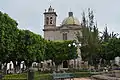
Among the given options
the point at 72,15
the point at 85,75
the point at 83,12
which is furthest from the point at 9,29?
the point at 72,15

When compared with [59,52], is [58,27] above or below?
above

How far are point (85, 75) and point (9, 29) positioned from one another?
10653 millimetres

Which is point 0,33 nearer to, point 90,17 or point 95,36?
point 95,36

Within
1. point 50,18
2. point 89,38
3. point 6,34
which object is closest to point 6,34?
point 6,34

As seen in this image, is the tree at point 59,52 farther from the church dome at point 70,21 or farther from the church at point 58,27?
the church dome at point 70,21

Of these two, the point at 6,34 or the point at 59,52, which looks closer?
the point at 6,34

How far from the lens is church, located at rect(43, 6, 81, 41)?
6836 cm

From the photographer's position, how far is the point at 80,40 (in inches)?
1863

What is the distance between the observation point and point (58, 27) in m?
69.9

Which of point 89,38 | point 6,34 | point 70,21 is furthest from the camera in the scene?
point 70,21

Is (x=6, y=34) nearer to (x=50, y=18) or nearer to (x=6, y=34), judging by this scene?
(x=6, y=34)

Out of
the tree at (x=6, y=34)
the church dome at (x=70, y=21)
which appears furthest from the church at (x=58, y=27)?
the tree at (x=6, y=34)

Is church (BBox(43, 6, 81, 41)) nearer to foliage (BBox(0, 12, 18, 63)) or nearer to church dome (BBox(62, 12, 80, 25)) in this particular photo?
church dome (BBox(62, 12, 80, 25))

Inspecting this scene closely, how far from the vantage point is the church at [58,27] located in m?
68.4
